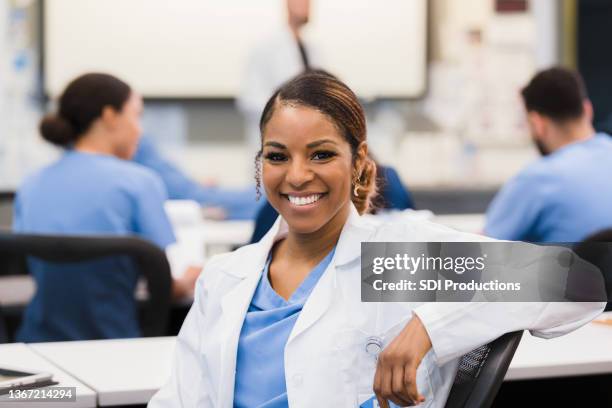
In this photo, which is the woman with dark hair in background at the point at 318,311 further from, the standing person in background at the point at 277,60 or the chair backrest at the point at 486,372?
the standing person in background at the point at 277,60

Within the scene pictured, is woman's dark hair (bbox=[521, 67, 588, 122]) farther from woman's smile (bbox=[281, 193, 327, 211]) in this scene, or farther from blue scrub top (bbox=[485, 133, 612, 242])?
woman's smile (bbox=[281, 193, 327, 211])

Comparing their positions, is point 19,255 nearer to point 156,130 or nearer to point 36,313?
point 36,313

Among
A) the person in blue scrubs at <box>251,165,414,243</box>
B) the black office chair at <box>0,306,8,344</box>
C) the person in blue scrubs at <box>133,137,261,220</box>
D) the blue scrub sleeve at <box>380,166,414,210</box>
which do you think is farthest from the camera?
the person in blue scrubs at <box>133,137,261,220</box>

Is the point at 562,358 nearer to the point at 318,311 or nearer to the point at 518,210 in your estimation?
the point at 318,311

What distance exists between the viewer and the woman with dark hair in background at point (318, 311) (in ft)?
3.78

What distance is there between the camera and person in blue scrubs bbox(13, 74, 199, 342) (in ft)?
6.67

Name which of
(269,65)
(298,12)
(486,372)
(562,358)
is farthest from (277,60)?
(486,372)

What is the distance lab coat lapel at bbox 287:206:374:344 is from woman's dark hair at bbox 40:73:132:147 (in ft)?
5.04

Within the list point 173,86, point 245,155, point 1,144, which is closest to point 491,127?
point 245,155

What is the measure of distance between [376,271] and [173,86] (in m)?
4.08

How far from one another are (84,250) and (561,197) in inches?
54.4

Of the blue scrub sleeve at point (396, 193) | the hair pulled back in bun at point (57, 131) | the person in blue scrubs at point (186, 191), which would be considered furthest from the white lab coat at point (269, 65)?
the blue scrub sleeve at point (396, 193)

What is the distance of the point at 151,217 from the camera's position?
260 centimetres

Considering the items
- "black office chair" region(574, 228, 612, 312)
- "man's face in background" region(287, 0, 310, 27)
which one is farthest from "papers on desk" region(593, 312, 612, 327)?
A: "man's face in background" region(287, 0, 310, 27)
